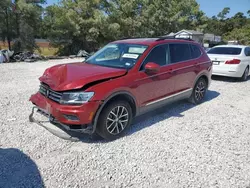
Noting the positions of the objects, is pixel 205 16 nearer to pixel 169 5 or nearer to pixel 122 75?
pixel 169 5

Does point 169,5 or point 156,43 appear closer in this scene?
point 156,43

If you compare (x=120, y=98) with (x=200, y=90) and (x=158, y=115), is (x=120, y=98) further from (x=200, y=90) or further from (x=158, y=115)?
(x=200, y=90)

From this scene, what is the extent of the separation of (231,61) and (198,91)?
11.3 feet

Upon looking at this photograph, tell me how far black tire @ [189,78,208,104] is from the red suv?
40 centimetres

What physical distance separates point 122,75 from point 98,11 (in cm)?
1784

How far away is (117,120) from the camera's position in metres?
3.68

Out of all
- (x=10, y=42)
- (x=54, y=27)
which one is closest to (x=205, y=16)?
(x=54, y=27)

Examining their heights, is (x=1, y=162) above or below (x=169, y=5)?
below

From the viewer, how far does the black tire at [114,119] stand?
348 cm

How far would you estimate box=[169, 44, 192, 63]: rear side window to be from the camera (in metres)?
4.74

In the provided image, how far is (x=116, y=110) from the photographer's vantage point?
3.64 metres

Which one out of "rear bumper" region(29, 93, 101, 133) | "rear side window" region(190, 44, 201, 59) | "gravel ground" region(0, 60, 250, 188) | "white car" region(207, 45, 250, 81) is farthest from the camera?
"white car" region(207, 45, 250, 81)

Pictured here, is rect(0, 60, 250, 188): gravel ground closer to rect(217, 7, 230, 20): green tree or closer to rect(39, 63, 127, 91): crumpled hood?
rect(39, 63, 127, 91): crumpled hood

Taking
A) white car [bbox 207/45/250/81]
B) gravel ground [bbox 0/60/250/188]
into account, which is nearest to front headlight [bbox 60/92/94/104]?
gravel ground [bbox 0/60/250/188]
